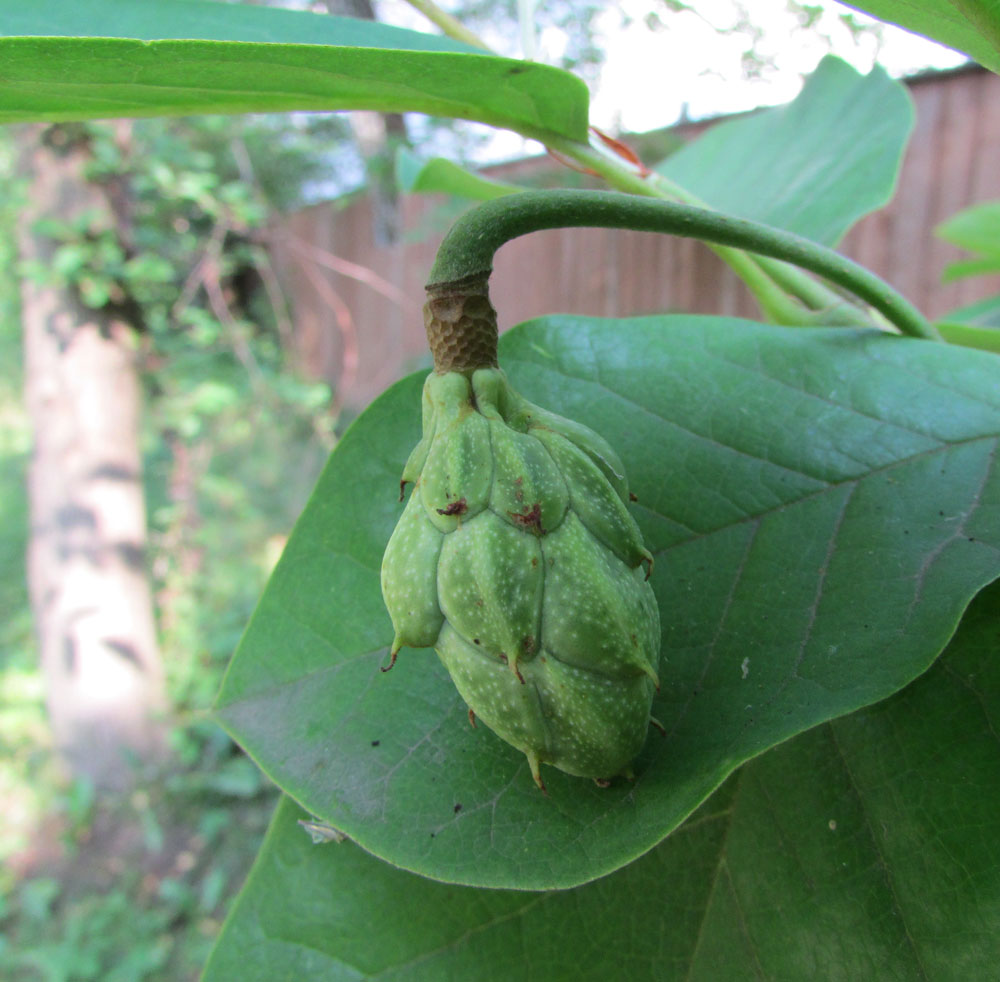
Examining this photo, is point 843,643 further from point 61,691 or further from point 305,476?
point 305,476

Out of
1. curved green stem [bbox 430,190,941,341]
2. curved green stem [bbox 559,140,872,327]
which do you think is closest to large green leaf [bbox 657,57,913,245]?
curved green stem [bbox 559,140,872,327]

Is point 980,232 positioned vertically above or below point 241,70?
below

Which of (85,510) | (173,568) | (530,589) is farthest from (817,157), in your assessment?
(173,568)

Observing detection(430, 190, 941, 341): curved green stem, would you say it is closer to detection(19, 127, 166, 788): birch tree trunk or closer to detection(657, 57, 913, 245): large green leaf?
detection(657, 57, 913, 245): large green leaf

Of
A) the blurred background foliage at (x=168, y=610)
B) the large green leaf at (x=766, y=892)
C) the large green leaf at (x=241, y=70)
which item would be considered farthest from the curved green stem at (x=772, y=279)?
the blurred background foliage at (x=168, y=610)

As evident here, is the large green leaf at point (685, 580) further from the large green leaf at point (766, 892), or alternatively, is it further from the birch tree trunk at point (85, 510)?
the birch tree trunk at point (85, 510)

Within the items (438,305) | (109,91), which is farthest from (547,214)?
(109,91)

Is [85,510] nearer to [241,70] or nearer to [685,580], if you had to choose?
[241,70]
